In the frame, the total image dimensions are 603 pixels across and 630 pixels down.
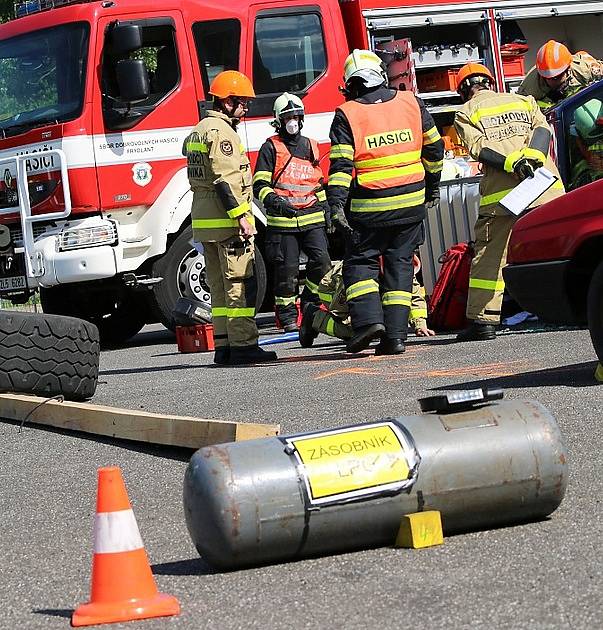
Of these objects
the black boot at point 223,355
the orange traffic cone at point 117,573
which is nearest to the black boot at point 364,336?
the black boot at point 223,355

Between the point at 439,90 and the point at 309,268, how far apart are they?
2.53 meters

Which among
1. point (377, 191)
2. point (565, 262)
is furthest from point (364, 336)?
point (565, 262)

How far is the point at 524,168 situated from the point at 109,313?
5.56m

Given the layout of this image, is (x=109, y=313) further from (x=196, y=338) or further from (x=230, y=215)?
(x=230, y=215)

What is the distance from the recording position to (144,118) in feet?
40.9

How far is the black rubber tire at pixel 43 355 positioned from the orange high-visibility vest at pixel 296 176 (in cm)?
405

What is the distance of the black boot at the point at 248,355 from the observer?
34.2 feet

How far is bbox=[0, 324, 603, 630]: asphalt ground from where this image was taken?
12.1 feet

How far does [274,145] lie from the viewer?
1198 cm

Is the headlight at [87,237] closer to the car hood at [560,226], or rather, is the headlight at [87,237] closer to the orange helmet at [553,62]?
the orange helmet at [553,62]

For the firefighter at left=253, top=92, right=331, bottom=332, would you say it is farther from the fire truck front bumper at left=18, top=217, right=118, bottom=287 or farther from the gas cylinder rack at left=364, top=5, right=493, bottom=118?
the gas cylinder rack at left=364, top=5, right=493, bottom=118

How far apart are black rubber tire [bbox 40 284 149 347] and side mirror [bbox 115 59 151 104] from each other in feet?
6.76

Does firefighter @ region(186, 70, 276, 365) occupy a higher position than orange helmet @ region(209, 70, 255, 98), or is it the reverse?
orange helmet @ region(209, 70, 255, 98)

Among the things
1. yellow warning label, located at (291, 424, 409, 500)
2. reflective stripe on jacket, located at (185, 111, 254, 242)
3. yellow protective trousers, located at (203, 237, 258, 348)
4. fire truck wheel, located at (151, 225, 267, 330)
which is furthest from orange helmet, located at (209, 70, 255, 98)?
yellow warning label, located at (291, 424, 409, 500)
